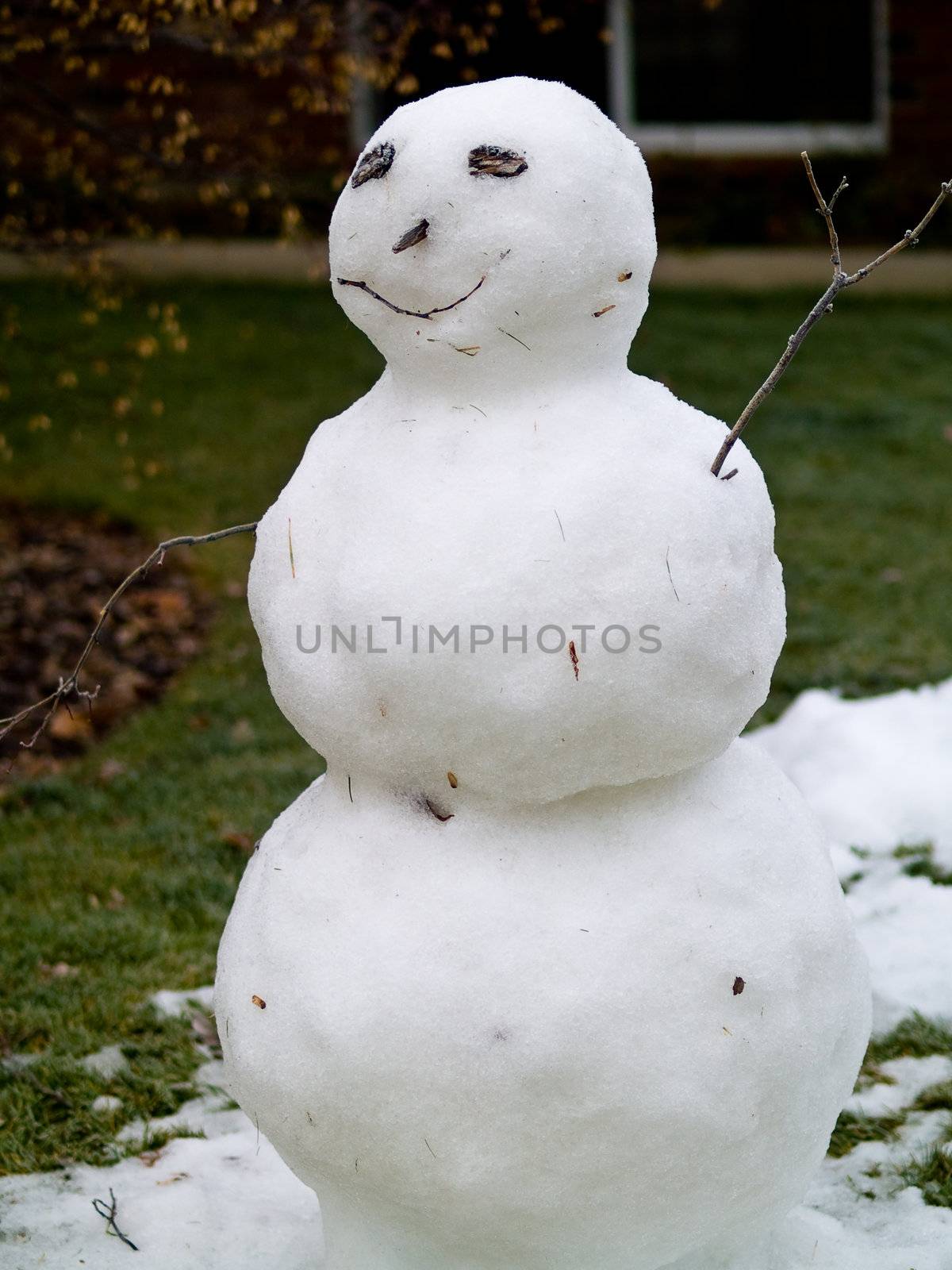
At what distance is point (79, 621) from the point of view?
6879mm

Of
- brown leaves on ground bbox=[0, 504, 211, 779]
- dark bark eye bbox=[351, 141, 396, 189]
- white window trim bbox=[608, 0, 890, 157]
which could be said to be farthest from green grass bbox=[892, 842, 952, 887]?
white window trim bbox=[608, 0, 890, 157]

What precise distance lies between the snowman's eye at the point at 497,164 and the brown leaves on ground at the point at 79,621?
3797 millimetres

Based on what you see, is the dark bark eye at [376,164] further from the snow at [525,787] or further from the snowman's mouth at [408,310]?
the snowman's mouth at [408,310]

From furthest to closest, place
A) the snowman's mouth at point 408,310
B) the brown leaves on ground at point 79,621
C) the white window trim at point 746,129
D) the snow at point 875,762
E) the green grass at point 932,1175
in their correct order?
the white window trim at point 746,129 < the brown leaves on ground at point 79,621 < the snow at point 875,762 < the green grass at point 932,1175 < the snowman's mouth at point 408,310

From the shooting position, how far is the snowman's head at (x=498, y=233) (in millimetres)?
2158

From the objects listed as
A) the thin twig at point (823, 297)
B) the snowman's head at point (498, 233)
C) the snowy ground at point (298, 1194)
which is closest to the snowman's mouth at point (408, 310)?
the snowman's head at point (498, 233)

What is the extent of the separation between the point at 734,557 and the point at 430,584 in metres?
0.46

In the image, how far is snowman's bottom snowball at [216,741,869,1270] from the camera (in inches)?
84.0

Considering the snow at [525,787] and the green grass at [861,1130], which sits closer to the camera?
the snow at [525,787]

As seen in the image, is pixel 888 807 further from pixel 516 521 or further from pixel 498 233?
pixel 498 233

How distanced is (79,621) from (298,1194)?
14.1 ft

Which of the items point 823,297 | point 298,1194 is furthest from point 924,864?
point 823,297

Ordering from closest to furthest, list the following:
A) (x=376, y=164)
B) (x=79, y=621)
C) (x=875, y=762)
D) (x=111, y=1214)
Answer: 1. (x=376, y=164)
2. (x=111, y=1214)
3. (x=875, y=762)
4. (x=79, y=621)

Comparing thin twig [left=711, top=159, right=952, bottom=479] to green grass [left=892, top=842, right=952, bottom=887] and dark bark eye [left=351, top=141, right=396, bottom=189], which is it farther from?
green grass [left=892, top=842, right=952, bottom=887]
